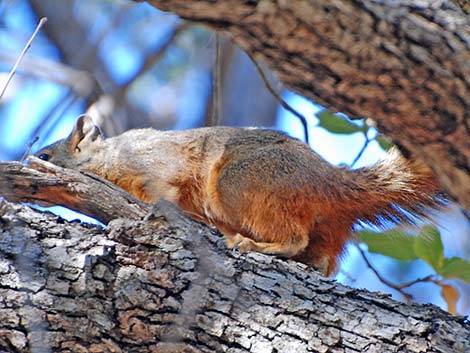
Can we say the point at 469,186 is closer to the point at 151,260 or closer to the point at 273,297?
the point at 273,297

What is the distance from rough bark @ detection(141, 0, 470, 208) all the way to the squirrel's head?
3294mm

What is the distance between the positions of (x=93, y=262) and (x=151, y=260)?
0.69ft

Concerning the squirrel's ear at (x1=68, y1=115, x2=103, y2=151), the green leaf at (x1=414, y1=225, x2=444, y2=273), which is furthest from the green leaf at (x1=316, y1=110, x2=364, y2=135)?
the squirrel's ear at (x1=68, y1=115, x2=103, y2=151)

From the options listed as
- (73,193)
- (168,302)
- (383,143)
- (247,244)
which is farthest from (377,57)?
(383,143)

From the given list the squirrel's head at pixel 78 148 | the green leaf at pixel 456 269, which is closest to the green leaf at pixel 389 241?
the green leaf at pixel 456 269

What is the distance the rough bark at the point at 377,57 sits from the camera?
1738mm

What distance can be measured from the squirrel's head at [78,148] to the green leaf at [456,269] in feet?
7.46

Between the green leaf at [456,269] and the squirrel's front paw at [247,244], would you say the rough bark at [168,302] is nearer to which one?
the squirrel's front paw at [247,244]

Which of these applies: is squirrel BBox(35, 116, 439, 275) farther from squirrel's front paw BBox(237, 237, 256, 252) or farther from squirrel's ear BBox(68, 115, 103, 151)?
squirrel's ear BBox(68, 115, 103, 151)

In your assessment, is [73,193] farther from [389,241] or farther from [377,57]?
[377,57]

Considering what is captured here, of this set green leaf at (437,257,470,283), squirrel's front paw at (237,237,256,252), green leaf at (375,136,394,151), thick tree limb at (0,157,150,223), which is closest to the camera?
thick tree limb at (0,157,150,223)

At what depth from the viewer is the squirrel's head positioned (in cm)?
500

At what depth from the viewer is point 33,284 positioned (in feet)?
9.34

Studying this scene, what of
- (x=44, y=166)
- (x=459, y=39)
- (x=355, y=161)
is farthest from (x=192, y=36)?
(x=459, y=39)
